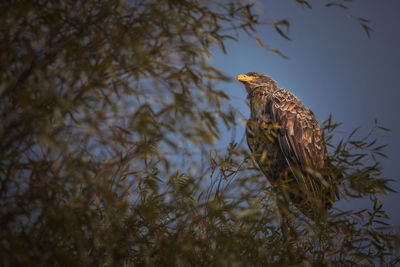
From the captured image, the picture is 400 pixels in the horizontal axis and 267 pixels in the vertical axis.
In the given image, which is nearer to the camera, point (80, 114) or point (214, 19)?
point (80, 114)

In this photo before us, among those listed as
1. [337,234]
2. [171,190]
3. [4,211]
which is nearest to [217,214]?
[171,190]

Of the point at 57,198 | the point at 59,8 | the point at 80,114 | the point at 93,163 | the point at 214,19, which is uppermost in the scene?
the point at 214,19

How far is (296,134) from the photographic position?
2.59 metres

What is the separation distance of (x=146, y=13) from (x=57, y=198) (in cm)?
87

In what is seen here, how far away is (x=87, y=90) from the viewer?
1.02 m

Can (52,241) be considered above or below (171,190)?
below

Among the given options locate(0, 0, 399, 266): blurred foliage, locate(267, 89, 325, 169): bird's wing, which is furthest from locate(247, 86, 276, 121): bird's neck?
locate(0, 0, 399, 266): blurred foliage

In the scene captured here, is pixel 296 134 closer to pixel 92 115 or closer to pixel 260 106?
pixel 260 106

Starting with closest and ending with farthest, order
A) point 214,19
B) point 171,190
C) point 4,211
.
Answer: point 4,211 → point 214,19 → point 171,190

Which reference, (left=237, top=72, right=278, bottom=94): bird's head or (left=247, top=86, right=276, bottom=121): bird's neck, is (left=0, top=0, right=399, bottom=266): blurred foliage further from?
(left=237, top=72, right=278, bottom=94): bird's head

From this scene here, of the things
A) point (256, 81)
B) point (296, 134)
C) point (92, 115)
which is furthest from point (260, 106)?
point (92, 115)

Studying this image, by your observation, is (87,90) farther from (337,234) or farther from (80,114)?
(337,234)

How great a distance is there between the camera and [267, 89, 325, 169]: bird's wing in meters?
2.53

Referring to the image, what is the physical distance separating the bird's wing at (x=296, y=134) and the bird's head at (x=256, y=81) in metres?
0.56
